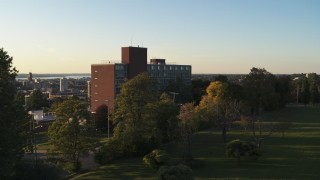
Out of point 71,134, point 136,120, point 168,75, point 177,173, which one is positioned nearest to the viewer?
point 177,173

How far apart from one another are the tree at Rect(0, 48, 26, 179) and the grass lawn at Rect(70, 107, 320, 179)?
1035 centimetres

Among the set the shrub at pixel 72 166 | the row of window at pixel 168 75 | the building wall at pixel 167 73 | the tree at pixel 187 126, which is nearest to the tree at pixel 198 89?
the building wall at pixel 167 73

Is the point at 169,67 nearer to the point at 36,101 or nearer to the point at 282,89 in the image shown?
the point at 282,89

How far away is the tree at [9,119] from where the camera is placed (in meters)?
23.4

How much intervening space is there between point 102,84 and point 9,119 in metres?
59.4

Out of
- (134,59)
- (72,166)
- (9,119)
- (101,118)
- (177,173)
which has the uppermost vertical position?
(134,59)

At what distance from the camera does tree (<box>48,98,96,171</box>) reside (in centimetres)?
3612

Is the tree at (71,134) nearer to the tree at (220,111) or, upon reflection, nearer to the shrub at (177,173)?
the shrub at (177,173)

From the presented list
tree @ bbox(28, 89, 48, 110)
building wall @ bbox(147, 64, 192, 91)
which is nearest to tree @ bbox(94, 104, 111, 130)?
tree @ bbox(28, 89, 48, 110)

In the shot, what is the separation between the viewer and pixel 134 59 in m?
86.7

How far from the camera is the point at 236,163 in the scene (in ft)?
119

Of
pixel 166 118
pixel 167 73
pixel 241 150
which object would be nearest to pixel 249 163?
pixel 241 150

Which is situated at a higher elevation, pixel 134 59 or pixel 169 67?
pixel 134 59

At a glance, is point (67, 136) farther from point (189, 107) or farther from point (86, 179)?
point (189, 107)
